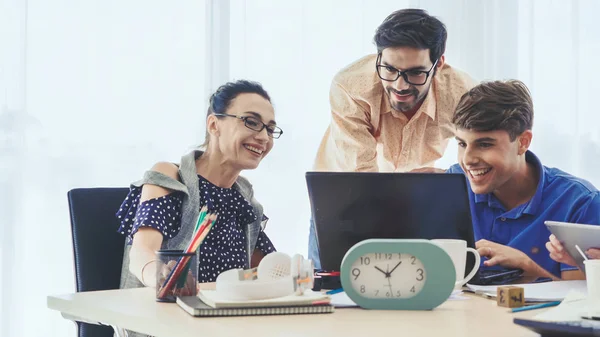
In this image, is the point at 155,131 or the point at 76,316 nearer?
the point at 76,316

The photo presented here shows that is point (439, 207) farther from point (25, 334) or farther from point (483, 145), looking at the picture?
point (25, 334)

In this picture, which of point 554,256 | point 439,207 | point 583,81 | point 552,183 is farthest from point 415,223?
point 583,81

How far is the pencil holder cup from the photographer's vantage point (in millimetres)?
1296

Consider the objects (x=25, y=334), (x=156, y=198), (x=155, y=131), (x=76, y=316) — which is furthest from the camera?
(x=155, y=131)

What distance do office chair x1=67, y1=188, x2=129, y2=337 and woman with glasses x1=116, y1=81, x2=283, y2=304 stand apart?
0.09 ft

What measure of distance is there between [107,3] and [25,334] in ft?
4.05

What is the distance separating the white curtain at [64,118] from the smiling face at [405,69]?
1024mm

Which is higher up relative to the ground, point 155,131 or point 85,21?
point 85,21

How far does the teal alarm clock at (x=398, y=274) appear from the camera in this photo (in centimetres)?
122

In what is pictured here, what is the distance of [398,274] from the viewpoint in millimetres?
1240

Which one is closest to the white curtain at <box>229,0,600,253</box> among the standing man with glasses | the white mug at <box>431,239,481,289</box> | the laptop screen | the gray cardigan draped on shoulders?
the standing man with glasses

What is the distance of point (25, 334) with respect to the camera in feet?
8.85

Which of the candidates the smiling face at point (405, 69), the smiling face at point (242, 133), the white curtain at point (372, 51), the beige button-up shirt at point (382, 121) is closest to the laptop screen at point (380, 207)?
the smiling face at point (242, 133)

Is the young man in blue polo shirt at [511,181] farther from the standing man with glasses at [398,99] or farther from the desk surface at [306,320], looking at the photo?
the desk surface at [306,320]
